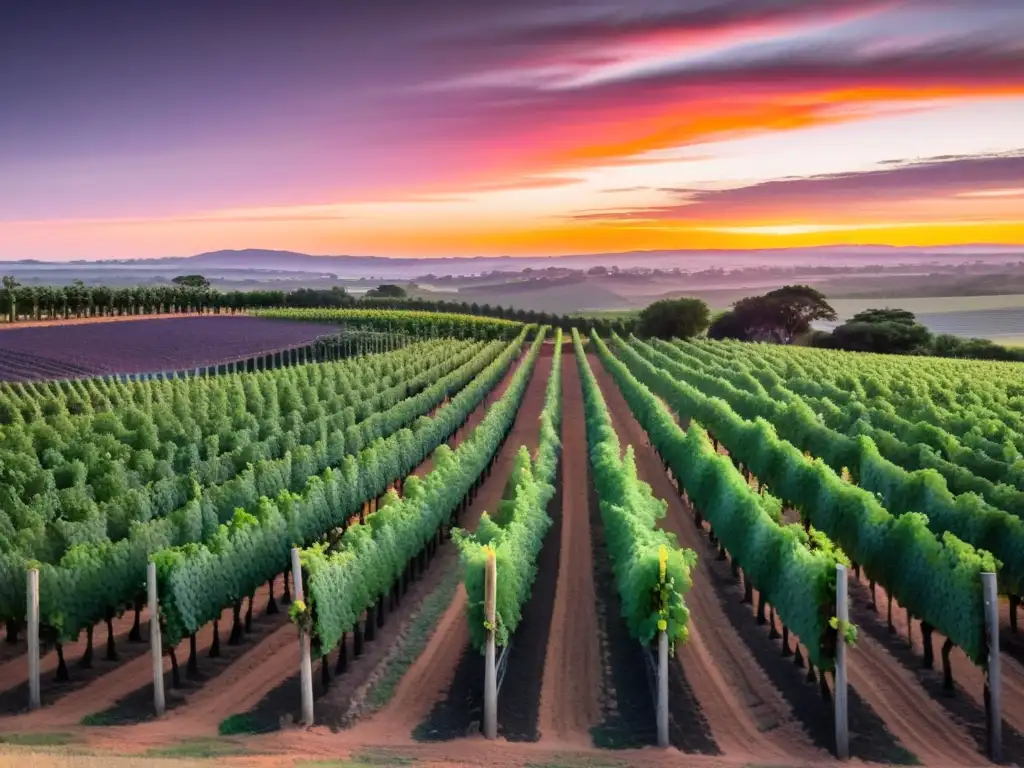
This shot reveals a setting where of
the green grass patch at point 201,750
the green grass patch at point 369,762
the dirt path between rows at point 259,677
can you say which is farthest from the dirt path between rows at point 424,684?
the green grass patch at point 201,750

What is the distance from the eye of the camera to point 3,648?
16.0 metres

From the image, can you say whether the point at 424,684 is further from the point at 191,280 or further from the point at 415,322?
the point at 191,280

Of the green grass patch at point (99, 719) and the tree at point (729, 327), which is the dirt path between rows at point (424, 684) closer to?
the green grass patch at point (99, 719)

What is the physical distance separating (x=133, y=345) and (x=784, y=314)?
79.9m

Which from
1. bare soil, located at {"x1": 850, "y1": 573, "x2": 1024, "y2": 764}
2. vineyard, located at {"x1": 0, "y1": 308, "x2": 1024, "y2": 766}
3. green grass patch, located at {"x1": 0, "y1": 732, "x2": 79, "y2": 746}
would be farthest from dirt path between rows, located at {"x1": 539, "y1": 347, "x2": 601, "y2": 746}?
green grass patch, located at {"x1": 0, "y1": 732, "x2": 79, "y2": 746}

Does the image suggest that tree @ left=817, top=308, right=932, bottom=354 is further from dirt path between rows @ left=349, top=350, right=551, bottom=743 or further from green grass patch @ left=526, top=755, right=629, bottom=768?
green grass patch @ left=526, top=755, right=629, bottom=768

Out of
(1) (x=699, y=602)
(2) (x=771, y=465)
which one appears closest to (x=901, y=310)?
(2) (x=771, y=465)

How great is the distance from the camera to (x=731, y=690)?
47.6 ft

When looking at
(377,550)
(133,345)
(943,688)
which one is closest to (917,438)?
(943,688)

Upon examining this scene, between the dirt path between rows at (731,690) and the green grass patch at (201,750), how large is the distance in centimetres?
616

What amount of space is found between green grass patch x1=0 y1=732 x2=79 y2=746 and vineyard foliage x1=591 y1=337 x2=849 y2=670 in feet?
32.6

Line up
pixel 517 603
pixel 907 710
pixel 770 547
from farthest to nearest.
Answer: pixel 770 547 → pixel 517 603 → pixel 907 710

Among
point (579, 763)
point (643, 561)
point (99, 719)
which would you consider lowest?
point (99, 719)

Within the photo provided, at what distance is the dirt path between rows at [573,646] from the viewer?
13.2 metres
